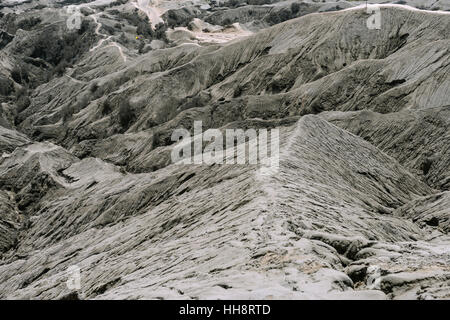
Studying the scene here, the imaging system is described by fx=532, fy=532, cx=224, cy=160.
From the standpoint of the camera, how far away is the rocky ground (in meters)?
10.3

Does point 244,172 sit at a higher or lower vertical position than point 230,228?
lower

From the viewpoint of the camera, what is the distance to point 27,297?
16.5m

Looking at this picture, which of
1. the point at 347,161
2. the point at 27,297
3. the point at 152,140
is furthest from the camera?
the point at 152,140

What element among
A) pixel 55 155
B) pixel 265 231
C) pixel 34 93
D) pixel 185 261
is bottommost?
pixel 34 93

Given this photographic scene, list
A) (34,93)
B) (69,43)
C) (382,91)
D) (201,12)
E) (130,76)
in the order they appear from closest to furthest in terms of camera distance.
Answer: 1. (382,91)
2. (130,76)
3. (34,93)
4. (69,43)
5. (201,12)

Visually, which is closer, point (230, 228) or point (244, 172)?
point (230, 228)

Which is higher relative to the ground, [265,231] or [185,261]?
[265,231]

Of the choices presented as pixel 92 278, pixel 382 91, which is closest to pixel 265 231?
pixel 92 278

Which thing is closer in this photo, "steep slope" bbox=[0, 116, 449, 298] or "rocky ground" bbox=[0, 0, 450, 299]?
"steep slope" bbox=[0, 116, 449, 298]

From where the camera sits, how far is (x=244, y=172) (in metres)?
18.8

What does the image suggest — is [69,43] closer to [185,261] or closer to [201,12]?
[201,12]

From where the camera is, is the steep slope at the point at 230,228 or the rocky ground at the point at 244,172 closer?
the steep slope at the point at 230,228

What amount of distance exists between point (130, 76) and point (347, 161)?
130 ft

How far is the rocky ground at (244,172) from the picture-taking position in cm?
1028
